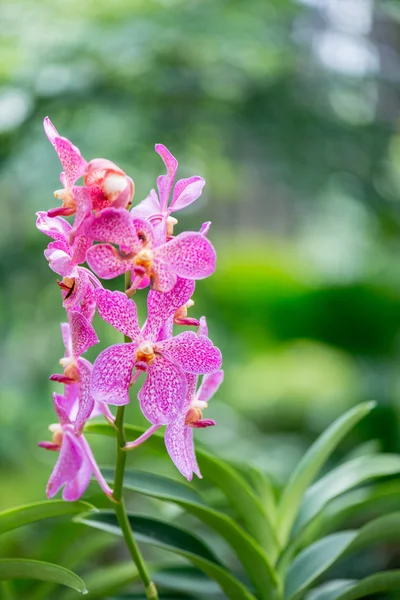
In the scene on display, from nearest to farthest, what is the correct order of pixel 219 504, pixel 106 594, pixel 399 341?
1. pixel 106 594
2. pixel 219 504
3. pixel 399 341

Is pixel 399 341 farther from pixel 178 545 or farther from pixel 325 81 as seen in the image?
pixel 178 545

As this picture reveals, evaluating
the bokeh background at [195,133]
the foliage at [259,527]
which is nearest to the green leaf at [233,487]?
the foliage at [259,527]

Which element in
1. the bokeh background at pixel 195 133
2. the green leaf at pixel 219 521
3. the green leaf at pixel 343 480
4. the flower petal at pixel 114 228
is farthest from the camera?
the bokeh background at pixel 195 133

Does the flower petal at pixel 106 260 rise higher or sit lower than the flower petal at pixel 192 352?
higher

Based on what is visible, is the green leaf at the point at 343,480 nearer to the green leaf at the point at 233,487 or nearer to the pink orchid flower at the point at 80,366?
the green leaf at the point at 233,487

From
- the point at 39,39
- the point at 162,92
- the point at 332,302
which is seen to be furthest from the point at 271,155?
the point at 332,302

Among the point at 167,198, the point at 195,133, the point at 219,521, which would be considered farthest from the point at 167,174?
the point at 195,133
